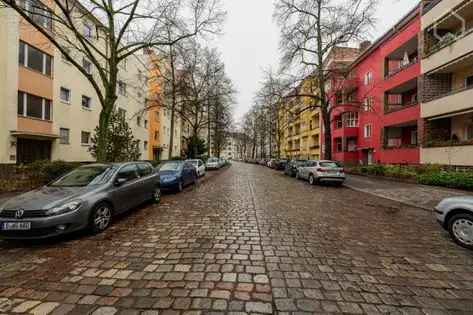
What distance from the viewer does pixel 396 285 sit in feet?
9.99

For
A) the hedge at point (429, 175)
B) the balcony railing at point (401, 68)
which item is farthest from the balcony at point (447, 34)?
the hedge at point (429, 175)

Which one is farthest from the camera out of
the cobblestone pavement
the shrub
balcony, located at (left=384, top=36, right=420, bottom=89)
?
balcony, located at (left=384, top=36, right=420, bottom=89)

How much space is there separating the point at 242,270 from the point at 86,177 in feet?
15.8

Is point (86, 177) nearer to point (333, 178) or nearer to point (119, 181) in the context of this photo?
point (119, 181)

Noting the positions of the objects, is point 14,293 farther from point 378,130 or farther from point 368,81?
point 368,81

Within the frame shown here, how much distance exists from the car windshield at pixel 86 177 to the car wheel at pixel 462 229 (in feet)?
25.5

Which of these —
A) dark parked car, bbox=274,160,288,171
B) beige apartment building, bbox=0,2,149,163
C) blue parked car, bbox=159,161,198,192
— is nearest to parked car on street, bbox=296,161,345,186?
blue parked car, bbox=159,161,198,192

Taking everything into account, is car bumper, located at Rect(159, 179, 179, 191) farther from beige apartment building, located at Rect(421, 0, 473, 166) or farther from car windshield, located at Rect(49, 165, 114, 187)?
beige apartment building, located at Rect(421, 0, 473, 166)

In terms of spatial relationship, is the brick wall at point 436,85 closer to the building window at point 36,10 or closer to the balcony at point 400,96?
the balcony at point 400,96

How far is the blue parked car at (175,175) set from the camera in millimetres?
10688

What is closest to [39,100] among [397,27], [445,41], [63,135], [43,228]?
[63,135]

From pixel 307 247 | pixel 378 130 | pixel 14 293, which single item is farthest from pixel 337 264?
pixel 378 130

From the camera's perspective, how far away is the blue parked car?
1069 cm

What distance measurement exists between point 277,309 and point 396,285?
174 cm
